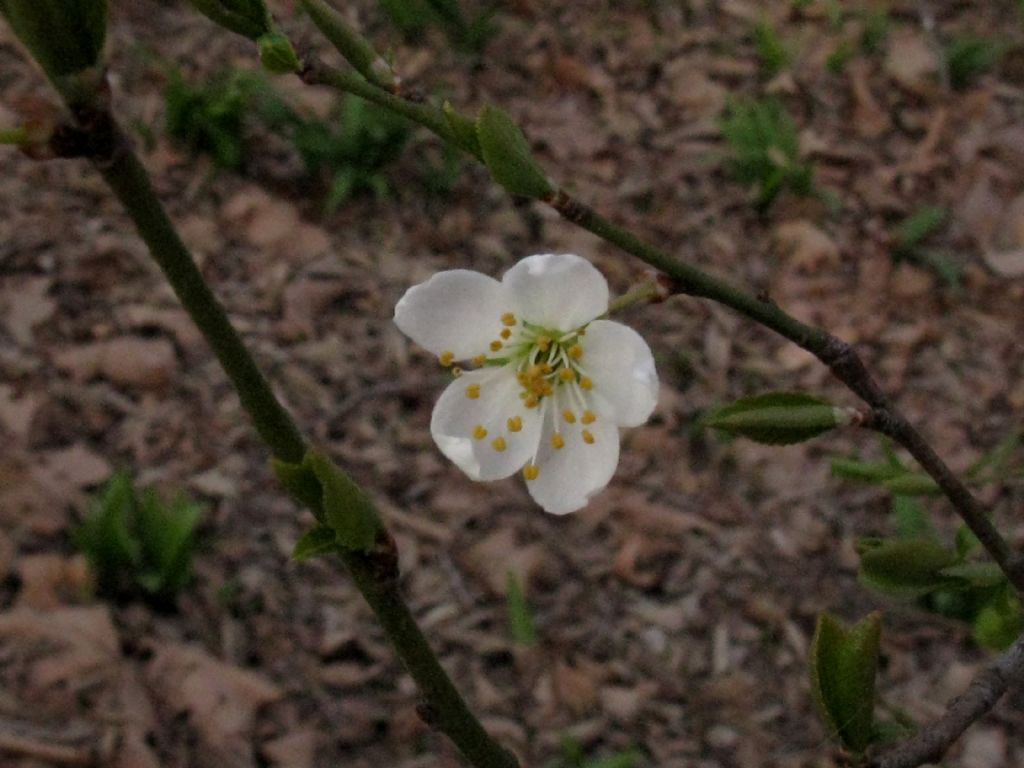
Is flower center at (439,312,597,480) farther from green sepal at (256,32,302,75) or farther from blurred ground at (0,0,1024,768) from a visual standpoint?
blurred ground at (0,0,1024,768)

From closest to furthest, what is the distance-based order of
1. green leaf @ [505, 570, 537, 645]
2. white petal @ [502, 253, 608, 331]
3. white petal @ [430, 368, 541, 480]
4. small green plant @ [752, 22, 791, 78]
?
white petal @ [502, 253, 608, 331] → white petal @ [430, 368, 541, 480] → green leaf @ [505, 570, 537, 645] → small green plant @ [752, 22, 791, 78]

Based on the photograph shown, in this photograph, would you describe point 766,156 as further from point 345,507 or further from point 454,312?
point 345,507

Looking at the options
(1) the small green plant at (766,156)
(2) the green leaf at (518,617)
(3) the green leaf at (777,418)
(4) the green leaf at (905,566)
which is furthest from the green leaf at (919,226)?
(3) the green leaf at (777,418)

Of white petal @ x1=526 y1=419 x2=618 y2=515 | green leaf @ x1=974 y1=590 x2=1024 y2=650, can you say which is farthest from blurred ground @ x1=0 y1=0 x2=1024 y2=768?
white petal @ x1=526 y1=419 x2=618 y2=515

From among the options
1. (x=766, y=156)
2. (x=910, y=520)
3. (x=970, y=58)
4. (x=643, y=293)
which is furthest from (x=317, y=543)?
(x=970, y=58)

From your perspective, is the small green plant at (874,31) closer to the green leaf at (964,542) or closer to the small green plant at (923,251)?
the small green plant at (923,251)

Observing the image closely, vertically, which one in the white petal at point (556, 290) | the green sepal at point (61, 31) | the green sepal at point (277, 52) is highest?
the green sepal at point (61, 31)

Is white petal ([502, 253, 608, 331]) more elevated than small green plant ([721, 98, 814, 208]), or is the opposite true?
white petal ([502, 253, 608, 331])
